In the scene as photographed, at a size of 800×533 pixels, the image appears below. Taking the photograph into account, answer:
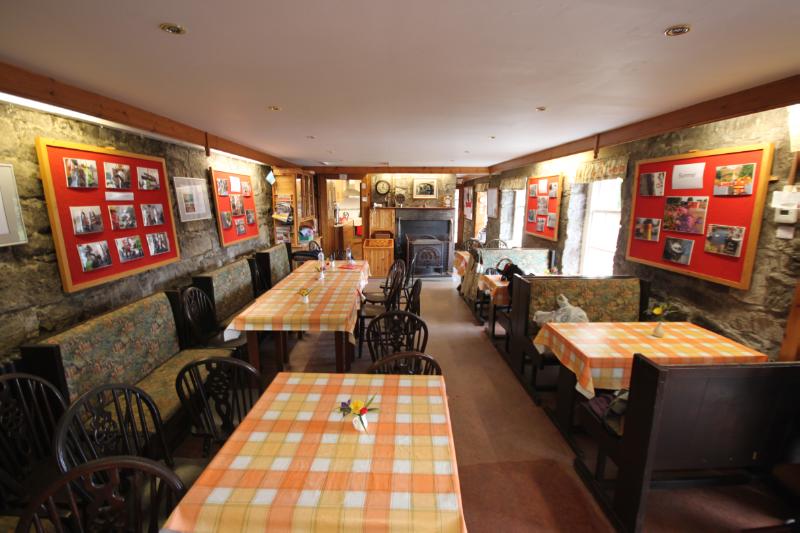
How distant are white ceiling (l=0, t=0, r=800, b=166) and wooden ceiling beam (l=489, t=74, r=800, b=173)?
0.27ft

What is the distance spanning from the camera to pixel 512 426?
2617mm

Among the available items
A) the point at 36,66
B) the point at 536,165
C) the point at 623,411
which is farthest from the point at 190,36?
the point at 536,165

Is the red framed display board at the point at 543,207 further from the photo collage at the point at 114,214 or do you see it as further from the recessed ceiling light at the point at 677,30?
the photo collage at the point at 114,214

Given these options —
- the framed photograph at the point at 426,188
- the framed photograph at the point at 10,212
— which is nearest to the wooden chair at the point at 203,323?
the framed photograph at the point at 10,212

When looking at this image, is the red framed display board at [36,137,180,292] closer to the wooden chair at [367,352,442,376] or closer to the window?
the wooden chair at [367,352,442,376]

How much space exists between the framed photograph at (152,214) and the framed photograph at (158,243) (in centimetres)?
11

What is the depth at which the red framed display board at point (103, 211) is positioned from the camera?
7.45 feet

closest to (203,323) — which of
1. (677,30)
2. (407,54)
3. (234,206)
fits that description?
(234,206)

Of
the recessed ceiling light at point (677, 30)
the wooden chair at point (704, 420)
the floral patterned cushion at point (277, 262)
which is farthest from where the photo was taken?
the floral patterned cushion at point (277, 262)

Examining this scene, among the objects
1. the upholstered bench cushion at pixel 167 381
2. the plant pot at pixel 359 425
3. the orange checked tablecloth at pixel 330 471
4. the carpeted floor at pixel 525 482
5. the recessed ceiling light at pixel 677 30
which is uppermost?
the recessed ceiling light at pixel 677 30

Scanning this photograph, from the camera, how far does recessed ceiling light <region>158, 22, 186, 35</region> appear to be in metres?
1.36

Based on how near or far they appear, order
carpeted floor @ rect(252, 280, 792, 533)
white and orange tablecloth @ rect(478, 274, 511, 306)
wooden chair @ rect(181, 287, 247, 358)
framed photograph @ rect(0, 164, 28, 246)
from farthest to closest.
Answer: white and orange tablecloth @ rect(478, 274, 511, 306) → wooden chair @ rect(181, 287, 247, 358) → framed photograph @ rect(0, 164, 28, 246) → carpeted floor @ rect(252, 280, 792, 533)

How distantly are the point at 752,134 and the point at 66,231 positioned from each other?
15.5ft

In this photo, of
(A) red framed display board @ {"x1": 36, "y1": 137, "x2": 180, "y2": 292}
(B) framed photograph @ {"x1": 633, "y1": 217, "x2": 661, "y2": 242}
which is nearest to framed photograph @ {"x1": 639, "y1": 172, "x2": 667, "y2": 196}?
(B) framed photograph @ {"x1": 633, "y1": 217, "x2": 661, "y2": 242}
